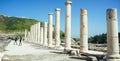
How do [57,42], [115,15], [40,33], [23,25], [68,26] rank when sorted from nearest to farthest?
[115,15] → [68,26] → [57,42] → [40,33] → [23,25]

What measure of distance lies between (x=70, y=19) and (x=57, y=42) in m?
6.19

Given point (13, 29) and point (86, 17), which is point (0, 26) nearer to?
point (13, 29)

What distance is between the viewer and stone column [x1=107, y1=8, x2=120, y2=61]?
1384 centimetres

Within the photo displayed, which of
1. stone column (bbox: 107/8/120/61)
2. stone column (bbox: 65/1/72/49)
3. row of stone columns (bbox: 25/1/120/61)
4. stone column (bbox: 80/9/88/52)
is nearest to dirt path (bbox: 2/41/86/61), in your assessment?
stone column (bbox: 65/1/72/49)

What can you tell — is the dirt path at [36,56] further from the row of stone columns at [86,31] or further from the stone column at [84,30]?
the row of stone columns at [86,31]

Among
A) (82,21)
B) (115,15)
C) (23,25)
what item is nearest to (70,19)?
(82,21)

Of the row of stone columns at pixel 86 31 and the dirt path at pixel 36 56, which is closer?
the row of stone columns at pixel 86 31

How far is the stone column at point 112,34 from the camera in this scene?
45.4 feet

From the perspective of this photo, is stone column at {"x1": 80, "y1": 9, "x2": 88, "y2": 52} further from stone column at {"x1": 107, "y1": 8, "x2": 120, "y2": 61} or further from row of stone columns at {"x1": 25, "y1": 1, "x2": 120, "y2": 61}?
stone column at {"x1": 107, "y1": 8, "x2": 120, "y2": 61}

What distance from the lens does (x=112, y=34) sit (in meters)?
14.0

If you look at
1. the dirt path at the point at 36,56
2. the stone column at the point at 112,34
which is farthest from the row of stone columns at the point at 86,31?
the dirt path at the point at 36,56

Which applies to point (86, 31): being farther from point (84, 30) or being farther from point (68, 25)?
point (68, 25)

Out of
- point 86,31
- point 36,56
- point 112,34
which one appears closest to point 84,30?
point 86,31

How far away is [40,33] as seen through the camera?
49531 millimetres
